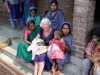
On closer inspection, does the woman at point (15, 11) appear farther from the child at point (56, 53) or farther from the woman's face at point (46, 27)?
the child at point (56, 53)

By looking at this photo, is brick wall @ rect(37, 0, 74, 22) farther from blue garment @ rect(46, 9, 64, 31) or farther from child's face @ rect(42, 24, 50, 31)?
child's face @ rect(42, 24, 50, 31)

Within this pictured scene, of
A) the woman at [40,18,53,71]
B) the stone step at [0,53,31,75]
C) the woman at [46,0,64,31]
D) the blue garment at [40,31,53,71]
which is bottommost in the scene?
the stone step at [0,53,31,75]

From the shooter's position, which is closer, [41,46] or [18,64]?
[41,46]

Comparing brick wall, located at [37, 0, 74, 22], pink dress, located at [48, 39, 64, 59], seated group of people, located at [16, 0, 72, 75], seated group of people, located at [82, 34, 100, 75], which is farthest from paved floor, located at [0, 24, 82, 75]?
brick wall, located at [37, 0, 74, 22]

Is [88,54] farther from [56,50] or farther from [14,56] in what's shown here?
[14,56]

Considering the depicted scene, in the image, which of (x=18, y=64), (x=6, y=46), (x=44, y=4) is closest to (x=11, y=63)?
(x=18, y=64)

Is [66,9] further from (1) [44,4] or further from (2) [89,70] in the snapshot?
(2) [89,70]

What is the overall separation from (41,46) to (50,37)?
0.33 metres

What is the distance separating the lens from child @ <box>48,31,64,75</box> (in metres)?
5.30

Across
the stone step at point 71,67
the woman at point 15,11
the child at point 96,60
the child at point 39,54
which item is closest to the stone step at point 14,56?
the stone step at point 71,67

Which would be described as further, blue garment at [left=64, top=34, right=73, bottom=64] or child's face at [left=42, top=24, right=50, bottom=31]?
child's face at [left=42, top=24, right=50, bottom=31]

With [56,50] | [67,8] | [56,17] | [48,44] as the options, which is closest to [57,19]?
[56,17]

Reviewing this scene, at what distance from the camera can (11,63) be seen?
20.9 feet

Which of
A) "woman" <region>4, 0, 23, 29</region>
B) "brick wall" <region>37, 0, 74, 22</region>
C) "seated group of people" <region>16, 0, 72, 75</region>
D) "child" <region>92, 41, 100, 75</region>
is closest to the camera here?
"child" <region>92, 41, 100, 75</region>
